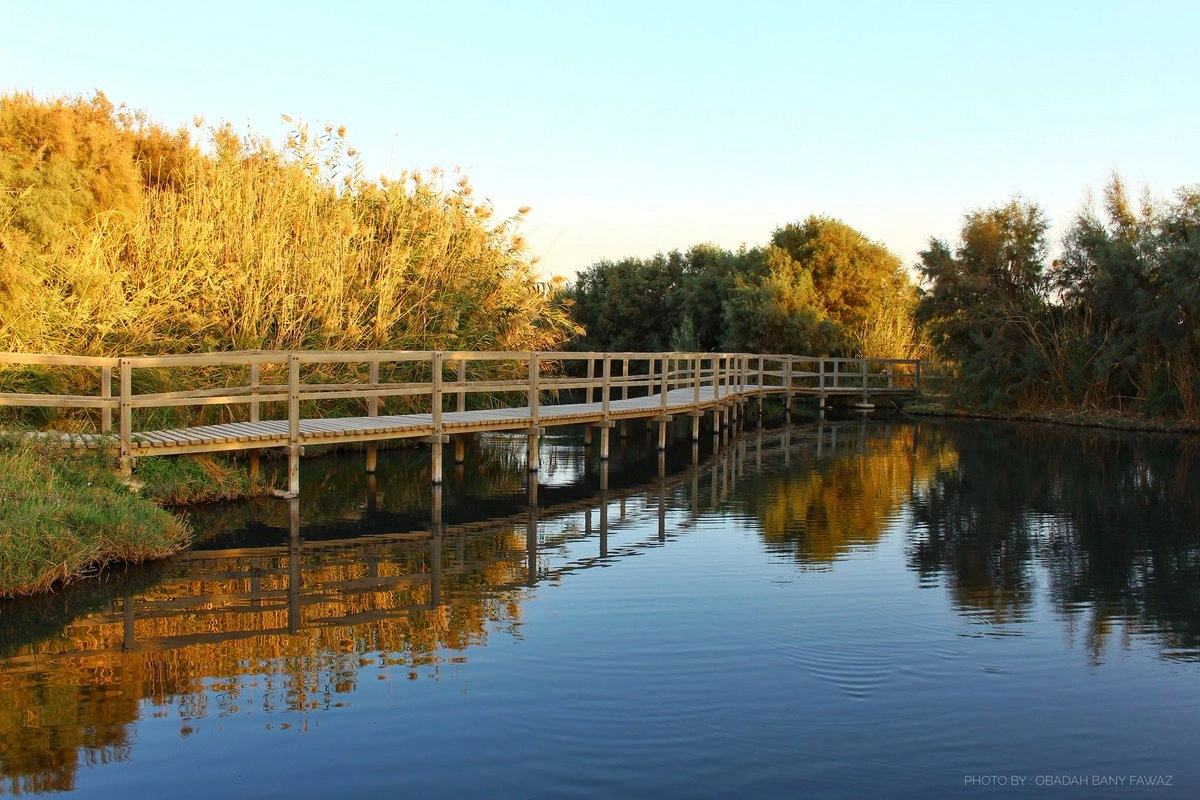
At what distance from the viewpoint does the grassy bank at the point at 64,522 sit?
7629mm

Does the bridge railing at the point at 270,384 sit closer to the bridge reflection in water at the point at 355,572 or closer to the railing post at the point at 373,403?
the railing post at the point at 373,403

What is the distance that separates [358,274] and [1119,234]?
58.6 ft

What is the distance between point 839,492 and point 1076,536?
3576 millimetres

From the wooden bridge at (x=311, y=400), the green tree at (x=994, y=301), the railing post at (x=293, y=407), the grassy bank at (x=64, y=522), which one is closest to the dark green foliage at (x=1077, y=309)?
the green tree at (x=994, y=301)

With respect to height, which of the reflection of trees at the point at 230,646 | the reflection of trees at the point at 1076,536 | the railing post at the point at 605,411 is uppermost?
the railing post at the point at 605,411

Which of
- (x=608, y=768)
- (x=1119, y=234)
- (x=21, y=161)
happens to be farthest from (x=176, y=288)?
(x=1119, y=234)

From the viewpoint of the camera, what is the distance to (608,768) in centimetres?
481

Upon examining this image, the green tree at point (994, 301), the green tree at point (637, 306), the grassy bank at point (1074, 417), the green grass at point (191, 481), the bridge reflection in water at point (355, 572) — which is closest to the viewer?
the bridge reflection in water at point (355, 572)

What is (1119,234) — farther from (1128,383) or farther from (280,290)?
(280,290)

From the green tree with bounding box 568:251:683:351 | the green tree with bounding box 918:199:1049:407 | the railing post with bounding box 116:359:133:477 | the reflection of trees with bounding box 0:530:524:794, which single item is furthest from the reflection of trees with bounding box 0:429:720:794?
the green tree with bounding box 568:251:683:351

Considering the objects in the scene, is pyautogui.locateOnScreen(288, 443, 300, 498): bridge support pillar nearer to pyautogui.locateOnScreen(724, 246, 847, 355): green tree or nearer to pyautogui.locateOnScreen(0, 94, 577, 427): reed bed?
pyautogui.locateOnScreen(0, 94, 577, 427): reed bed

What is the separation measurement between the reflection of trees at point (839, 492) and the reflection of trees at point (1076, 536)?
0.47 metres

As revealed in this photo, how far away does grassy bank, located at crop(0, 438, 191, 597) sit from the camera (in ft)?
25.0

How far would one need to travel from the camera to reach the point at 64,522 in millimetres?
8227
